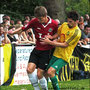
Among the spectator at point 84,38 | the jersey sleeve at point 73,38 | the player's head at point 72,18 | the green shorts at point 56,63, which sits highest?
the player's head at point 72,18

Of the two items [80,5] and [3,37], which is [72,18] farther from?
[80,5]

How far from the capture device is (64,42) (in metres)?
8.88

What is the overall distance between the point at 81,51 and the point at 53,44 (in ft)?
16.7

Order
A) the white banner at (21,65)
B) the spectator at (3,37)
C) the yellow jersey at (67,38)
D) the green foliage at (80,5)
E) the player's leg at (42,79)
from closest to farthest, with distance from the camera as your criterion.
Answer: the yellow jersey at (67,38) → the player's leg at (42,79) → the spectator at (3,37) → the white banner at (21,65) → the green foliage at (80,5)

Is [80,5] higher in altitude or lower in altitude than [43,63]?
higher

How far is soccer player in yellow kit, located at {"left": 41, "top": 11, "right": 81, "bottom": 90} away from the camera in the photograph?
8828mm

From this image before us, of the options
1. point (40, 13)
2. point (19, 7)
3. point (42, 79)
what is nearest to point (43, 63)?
point (42, 79)

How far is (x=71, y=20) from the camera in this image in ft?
28.9

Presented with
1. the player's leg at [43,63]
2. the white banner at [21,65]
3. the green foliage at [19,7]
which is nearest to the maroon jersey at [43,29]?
the player's leg at [43,63]

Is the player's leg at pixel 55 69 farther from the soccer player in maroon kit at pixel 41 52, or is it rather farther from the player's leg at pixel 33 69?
the player's leg at pixel 33 69

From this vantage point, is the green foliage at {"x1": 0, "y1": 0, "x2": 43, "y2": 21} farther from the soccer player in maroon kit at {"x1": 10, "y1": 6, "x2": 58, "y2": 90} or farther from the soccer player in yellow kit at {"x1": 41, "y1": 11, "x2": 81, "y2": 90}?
the soccer player in yellow kit at {"x1": 41, "y1": 11, "x2": 81, "y2": 90}

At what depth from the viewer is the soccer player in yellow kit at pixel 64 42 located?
883cm

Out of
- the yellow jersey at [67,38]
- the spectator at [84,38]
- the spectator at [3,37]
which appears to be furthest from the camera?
the spectator at [84,38]

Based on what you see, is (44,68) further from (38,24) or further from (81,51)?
(81,51)
